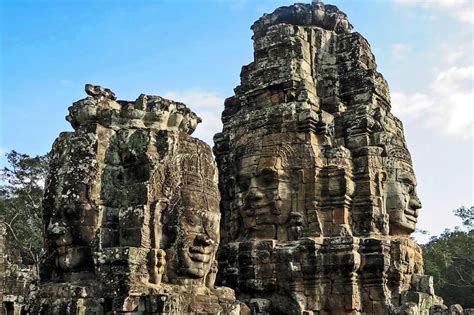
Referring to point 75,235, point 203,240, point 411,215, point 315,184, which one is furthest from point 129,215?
point 411,215

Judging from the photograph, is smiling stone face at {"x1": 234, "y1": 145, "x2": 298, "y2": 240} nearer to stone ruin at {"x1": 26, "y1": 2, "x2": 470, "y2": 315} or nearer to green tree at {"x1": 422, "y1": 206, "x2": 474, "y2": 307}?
stone ruin at {"x1": 26, "y1": 2, "x2": 470, "y2": 315}

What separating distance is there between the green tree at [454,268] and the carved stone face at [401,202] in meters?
21.6

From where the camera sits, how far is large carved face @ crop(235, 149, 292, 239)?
12.6 metres

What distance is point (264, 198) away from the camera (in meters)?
12.7

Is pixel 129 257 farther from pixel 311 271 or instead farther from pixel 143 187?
pixel 311 271

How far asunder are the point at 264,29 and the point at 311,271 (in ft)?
19.2

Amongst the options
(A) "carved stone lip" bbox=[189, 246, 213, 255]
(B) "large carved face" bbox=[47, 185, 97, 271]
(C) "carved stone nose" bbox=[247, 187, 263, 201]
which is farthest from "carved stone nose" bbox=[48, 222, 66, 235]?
(C) "carved stone nose" bbox=[247, 187, 263, 201]

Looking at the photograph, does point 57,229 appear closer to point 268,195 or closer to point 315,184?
point 268,195

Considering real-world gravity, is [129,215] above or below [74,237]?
above

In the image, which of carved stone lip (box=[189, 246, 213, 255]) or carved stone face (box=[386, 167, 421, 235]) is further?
carved stone face (box=[386, 167, 421, 235])

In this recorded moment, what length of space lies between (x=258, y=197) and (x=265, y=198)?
0.14 meters

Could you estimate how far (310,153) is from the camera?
41.6 ft

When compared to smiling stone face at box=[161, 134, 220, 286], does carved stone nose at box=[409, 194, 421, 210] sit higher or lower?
higher

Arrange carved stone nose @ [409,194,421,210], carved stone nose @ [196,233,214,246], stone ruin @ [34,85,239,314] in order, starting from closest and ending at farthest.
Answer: stone ruin @ [34,85,239,314] < carved stone nose @ [196,233,214,246] < carved stone nose @ [409,194,421,210]
